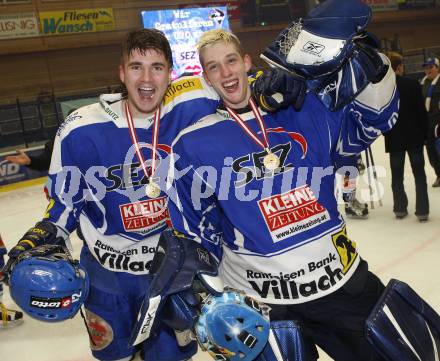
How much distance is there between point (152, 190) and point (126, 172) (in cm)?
15

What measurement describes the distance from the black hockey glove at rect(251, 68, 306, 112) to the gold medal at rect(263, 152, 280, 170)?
157mm

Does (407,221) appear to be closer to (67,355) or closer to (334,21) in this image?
(67,355)

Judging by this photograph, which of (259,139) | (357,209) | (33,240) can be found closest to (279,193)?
(259,139)

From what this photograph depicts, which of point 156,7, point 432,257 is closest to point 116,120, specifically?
point 432,257

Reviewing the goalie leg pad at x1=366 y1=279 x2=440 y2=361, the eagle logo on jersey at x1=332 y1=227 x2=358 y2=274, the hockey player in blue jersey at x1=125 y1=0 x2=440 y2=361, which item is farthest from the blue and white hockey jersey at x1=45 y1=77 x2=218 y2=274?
the goalie leg pad at x1=366 y1=279 x2=440 y2=361

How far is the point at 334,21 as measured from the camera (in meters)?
1.72

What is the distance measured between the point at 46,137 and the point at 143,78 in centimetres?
964

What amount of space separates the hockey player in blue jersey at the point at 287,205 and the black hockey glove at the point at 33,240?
620 mm

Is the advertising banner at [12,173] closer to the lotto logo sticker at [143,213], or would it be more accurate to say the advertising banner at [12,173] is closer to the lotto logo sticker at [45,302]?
the lotto logo sticker at [143,213]

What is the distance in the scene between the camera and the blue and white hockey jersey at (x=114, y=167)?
2.42 metres

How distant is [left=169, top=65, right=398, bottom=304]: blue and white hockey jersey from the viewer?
1.85m

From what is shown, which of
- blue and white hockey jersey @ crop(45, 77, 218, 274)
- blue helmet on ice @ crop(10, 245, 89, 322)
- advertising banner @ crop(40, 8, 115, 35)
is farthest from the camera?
advertising banner @ crop(40, 8, 115, 35)

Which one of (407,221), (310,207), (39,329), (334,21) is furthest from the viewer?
(407,221)

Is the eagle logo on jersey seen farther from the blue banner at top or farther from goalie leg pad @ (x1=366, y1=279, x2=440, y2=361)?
the blue banner at top
